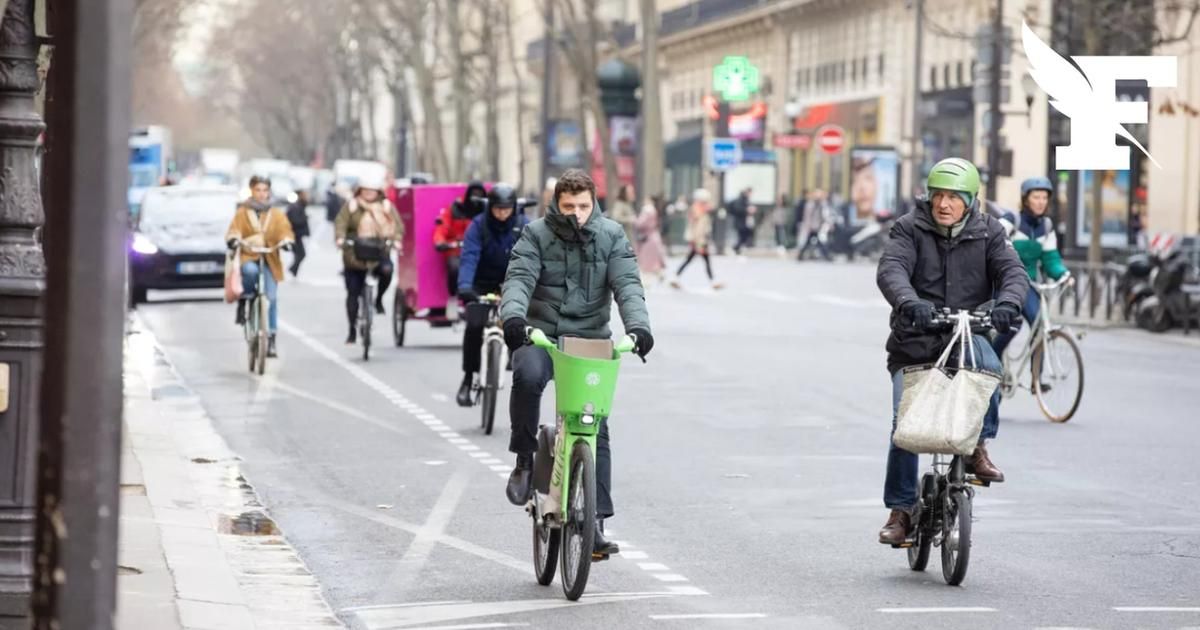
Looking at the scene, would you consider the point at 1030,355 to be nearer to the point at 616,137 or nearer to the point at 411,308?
the point at 411,308

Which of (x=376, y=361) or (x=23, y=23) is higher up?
(x=23, y=23)

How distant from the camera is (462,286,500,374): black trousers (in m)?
16.4

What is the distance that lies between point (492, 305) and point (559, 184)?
272 inches

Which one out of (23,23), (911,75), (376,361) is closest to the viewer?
(23,23)

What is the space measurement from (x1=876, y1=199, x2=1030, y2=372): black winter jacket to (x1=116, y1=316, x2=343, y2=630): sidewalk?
2.39 metres

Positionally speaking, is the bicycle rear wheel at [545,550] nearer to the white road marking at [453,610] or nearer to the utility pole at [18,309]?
the white road marking at [453,610]

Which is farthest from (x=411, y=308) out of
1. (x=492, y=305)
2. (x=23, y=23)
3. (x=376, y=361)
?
(x=23, y=23)

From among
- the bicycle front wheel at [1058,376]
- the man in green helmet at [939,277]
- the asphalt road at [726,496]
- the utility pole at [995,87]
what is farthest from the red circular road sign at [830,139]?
the man in green helmet at [939,277]

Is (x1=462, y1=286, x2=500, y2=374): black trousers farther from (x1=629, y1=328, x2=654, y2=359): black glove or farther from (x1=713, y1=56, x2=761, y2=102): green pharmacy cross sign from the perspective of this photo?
(x1=713, y1=56, x2=761, y2=102): green pharmacy cross sign

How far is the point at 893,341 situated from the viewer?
9.80 m

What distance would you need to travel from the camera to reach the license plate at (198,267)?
33.4 m

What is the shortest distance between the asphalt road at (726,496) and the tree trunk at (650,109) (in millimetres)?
32930

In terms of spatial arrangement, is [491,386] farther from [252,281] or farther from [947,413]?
[947,413]

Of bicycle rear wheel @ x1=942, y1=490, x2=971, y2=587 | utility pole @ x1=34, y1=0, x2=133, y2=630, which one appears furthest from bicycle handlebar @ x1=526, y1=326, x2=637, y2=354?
utility pole @ x1=34, y1=0, x2=133, y2=630
